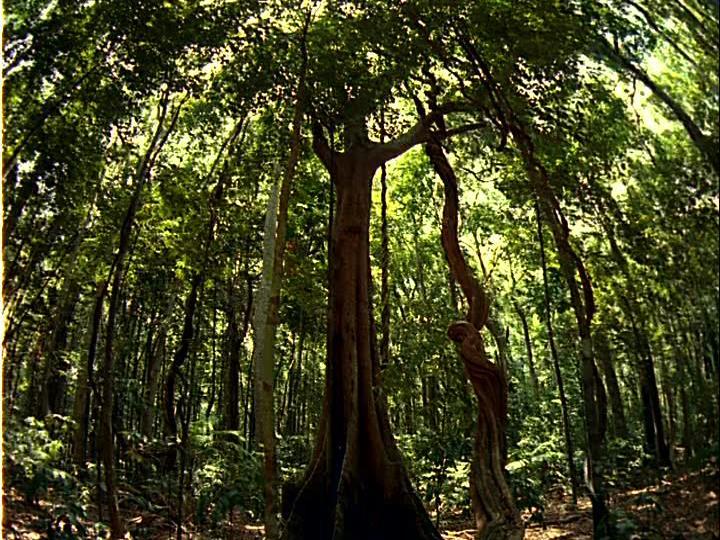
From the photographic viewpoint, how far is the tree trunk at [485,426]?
4.46 metres

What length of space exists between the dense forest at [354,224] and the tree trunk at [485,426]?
0.06 ft

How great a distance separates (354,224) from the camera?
5762 mm

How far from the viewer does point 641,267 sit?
3.57 metres

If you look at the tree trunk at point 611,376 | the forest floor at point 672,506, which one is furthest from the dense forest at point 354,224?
the tree trunk at point 611,376

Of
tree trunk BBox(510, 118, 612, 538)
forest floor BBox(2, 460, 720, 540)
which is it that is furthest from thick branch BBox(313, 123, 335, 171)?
forest floor BBox(2, 460, 720, 540)

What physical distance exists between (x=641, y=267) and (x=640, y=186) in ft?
2.25

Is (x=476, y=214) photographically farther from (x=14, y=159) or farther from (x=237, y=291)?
(x=14, y=159)

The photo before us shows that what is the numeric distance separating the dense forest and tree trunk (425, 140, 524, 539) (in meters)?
0.02

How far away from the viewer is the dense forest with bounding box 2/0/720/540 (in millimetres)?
2705

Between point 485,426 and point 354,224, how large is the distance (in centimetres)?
195

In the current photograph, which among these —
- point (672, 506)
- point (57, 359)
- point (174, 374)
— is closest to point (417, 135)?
point (174, 374)

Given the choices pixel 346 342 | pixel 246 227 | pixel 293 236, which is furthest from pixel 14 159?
pixel 293 236

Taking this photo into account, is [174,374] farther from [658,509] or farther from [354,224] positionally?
[658,509]

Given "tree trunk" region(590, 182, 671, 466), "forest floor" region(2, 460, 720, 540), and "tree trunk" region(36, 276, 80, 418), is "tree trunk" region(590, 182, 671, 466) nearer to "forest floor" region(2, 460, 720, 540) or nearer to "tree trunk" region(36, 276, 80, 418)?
"forest floor" region(2, 460, 720, 540)
